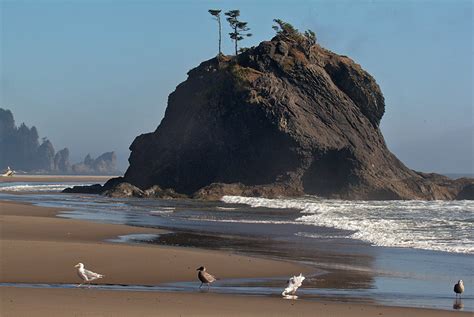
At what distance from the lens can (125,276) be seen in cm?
1591

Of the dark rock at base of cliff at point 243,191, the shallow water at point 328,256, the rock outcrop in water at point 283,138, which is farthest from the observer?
the rock outcrop in water at point 283,138

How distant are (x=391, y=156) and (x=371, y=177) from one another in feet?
28.6

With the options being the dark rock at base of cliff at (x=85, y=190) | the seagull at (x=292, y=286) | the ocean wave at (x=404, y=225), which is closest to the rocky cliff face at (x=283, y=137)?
the dark rock at base of cliff at (x=85, y=190)

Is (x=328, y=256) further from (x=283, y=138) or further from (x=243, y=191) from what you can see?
(x=283, y=138)

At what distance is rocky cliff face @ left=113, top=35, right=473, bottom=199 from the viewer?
205 ft

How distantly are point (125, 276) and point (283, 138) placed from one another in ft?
161

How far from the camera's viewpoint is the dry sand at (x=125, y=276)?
11.9 metres

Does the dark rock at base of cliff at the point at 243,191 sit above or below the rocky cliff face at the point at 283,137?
below

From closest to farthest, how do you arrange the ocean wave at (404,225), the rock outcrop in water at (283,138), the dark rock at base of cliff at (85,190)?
the ocean wave at (404,225), the rock outcrop in water at (283,138), the dark rock at base of cliff at (85,190)

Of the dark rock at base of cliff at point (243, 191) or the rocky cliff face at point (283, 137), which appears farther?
the rocky cliff face at point (283, 137)

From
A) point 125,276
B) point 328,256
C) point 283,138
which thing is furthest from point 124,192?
point 125,276

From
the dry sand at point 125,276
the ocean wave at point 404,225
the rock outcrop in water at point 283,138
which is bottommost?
the dry sand at point 125,276

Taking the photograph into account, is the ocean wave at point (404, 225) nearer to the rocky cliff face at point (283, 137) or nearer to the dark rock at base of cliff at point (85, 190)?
the rocky cliff face at point (283, 137)

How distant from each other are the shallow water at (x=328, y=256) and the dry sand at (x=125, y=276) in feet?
3.59
